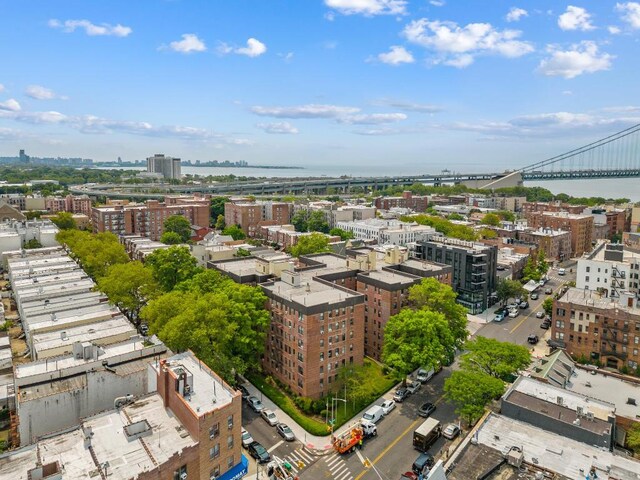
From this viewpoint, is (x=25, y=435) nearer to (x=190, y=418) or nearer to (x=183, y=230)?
(x=190, y=418)

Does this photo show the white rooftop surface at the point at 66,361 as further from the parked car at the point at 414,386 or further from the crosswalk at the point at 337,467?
the parked car at the point at 414,386

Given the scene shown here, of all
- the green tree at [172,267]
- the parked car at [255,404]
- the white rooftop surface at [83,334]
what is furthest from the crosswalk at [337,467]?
the green tree at [172,267]

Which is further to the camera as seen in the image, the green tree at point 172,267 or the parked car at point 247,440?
the green tree at point 172,267

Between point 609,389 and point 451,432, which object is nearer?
point 451,432

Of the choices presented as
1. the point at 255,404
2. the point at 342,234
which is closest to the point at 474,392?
the point at 255,404

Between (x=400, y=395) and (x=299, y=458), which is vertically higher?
(x=400, y=395)

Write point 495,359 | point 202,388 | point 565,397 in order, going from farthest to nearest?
point 495,359 → point 565,397 → point 202,388

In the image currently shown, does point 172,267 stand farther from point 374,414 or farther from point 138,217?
point 138,217
